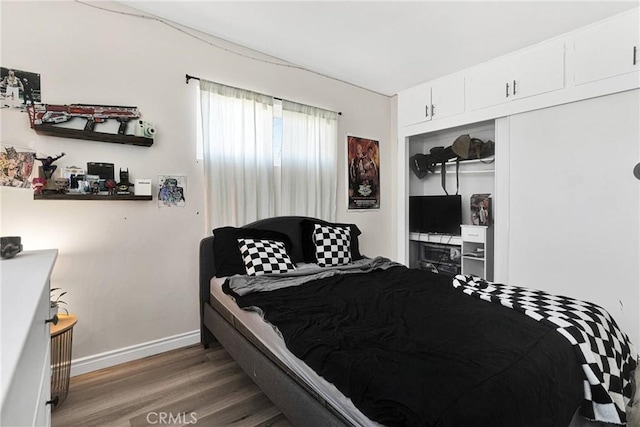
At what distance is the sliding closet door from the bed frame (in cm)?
222

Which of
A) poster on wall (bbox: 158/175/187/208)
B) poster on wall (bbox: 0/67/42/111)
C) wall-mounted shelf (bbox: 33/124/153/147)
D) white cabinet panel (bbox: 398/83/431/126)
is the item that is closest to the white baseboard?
poster on wall (bbox: 158/175/187/208)

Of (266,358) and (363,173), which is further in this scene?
(363,173)

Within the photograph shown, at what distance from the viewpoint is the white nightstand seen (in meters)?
3.32

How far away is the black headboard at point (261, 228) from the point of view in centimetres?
254

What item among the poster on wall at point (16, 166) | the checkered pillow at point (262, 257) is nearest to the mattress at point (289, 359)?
the checkered pillow at point (262, 257)

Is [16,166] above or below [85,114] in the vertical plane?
below

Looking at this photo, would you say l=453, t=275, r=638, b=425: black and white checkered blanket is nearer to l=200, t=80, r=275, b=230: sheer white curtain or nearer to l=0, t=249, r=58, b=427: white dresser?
l=0, t=249, r=58, b=427: white dresser

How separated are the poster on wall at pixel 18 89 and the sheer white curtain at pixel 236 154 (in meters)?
1.05

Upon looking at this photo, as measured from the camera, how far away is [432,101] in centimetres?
359

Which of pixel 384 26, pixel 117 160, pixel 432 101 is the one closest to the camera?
pixel 117 160

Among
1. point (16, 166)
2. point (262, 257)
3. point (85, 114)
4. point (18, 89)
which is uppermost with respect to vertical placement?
point (18, 89)

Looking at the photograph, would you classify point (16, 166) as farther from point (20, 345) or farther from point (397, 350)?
point (397, 350)

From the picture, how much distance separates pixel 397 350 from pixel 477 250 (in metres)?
2.75

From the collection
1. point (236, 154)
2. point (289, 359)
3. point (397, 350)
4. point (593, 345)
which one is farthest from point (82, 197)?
point (593, 345)
